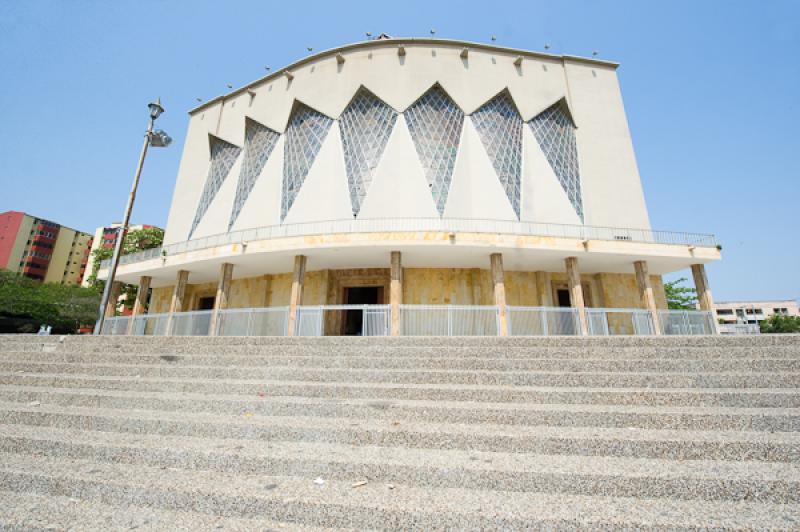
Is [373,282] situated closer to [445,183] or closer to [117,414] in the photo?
[445,183]

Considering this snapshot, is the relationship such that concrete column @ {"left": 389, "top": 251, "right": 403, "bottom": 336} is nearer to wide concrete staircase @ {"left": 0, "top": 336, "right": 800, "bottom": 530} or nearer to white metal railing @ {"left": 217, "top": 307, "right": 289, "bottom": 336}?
white metal railing @ {"left": 217, "top": 307, "right": 289, "bottom": 336}

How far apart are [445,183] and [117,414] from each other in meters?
14.2

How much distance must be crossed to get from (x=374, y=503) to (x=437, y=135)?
16.8 metres

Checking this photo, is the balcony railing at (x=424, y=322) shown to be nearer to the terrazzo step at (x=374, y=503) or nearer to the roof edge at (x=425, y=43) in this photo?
the terrazzo step at (x=374, y=503)

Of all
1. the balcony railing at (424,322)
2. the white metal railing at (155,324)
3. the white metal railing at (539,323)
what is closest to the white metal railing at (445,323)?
the balcony railing at (424,322)

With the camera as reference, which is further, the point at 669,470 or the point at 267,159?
the point at 267,159

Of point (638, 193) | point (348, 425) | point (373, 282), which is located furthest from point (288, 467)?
point (638, 193)

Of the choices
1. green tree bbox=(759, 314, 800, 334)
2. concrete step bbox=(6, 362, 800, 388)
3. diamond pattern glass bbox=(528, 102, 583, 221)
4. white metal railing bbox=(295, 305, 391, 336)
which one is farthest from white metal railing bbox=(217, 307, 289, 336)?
green tree bbox=(759, 314, 800, 334)

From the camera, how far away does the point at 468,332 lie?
12938 mm

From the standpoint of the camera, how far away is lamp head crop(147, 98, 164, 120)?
10062 mm

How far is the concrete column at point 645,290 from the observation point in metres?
12.7

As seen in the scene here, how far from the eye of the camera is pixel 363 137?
17.3 meters

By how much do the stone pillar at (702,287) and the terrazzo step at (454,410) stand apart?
12.6 meters

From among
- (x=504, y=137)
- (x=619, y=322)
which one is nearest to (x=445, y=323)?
(x=619, y=322)
